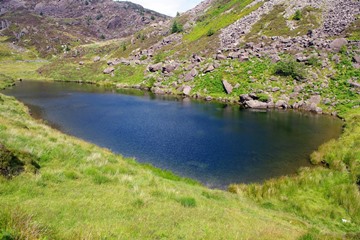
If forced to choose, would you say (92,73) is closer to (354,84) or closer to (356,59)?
(356,59)

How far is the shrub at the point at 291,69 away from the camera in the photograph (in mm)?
85438

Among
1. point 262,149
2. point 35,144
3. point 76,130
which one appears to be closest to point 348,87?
point 262,149

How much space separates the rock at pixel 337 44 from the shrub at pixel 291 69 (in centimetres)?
1299

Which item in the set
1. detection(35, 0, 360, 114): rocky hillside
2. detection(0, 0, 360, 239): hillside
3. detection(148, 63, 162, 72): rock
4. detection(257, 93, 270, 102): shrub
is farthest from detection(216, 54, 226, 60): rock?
detection(257, 93, 270, 102): shrub

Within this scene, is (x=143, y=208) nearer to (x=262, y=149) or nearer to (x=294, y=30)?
(x=262, y=149)

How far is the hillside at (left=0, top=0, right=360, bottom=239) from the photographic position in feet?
40.4

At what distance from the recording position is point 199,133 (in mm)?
53594

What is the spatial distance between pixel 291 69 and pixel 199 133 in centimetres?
4731

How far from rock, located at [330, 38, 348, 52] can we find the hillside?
31cm

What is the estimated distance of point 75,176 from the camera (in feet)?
54.7

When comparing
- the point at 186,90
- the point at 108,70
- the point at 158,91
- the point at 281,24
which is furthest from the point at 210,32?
the point at 108,70

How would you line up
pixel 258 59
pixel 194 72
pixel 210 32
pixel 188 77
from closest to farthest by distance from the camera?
pixel 258 59 < pixel 194 72 < pixel 188 77 < pixel 210 32

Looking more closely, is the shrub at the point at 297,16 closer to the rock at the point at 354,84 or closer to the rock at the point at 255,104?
the rock at the point at 354,84

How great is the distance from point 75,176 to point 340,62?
293ft
